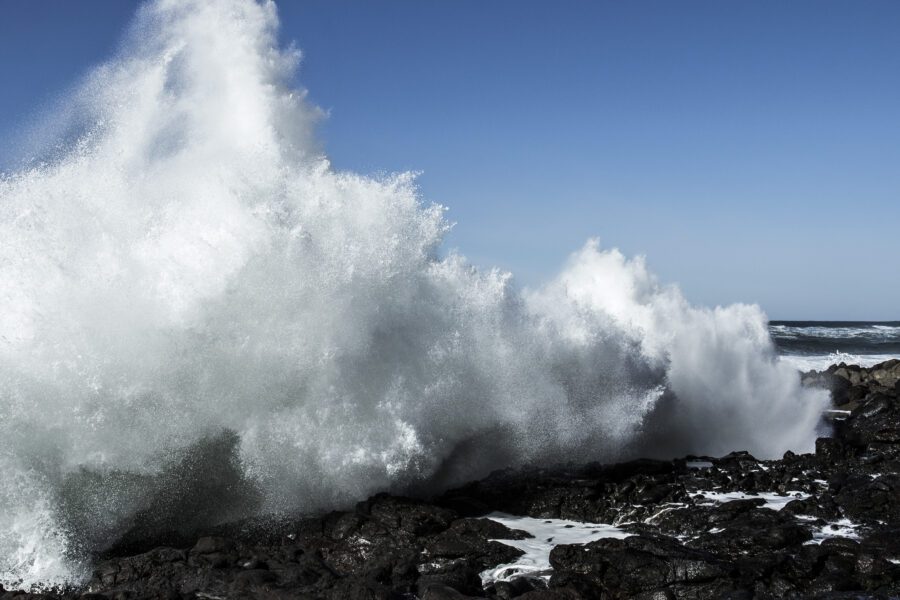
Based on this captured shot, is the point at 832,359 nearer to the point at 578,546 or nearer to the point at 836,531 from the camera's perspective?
the point at 836,531

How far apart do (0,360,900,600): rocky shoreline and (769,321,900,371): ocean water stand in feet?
90.8

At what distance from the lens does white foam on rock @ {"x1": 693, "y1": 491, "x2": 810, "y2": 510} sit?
1191 cm

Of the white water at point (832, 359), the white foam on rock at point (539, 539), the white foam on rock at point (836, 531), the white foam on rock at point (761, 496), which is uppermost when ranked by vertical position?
the white water at point (832, 359)

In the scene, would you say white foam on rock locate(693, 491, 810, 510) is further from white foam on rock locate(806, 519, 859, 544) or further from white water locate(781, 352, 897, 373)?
white water locate(781, 352, 897, 373)

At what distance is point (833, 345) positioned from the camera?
51531mm

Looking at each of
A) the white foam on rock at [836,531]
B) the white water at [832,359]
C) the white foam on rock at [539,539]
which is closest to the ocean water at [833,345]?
the white water at [832,359]

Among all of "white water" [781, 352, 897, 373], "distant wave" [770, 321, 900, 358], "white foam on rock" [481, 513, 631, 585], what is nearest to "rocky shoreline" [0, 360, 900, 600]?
"white foam on rock" [481, 513, 631, 585]

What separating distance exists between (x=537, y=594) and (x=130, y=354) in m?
6.26

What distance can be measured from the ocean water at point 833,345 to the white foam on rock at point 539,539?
96.8ft

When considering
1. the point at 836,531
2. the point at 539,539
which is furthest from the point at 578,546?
the point at 836,531

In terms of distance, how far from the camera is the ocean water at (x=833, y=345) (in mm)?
43253

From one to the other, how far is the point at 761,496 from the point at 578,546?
4.45 metres

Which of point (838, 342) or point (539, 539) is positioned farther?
point (838, 342)

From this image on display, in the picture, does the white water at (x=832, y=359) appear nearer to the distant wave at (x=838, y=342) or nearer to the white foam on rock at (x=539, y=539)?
the distant wave at (x=838, y=342)
